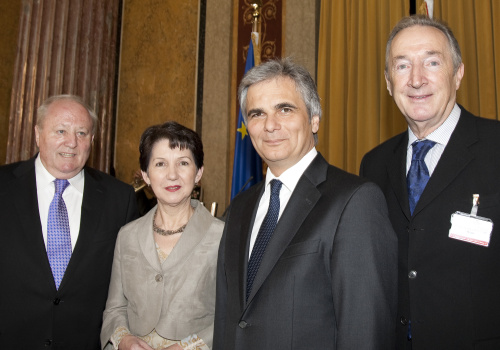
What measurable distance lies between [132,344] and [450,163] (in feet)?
4.78

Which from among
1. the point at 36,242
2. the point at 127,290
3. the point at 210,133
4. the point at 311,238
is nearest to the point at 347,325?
the point at 311,238

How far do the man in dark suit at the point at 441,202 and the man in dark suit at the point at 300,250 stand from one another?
30 centimetres

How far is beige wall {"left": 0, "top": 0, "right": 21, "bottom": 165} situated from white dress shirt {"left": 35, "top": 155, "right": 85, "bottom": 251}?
3737 millimetres

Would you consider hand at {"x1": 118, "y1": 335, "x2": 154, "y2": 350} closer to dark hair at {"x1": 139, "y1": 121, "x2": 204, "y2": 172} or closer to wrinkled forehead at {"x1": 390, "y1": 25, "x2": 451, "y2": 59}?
dark hair at {"x1": 139, "y1": 121, "x2": 204, "y2": 172}

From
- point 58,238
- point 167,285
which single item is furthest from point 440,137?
point 58,238

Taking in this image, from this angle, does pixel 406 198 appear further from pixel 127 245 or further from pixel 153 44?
pixel 153 44

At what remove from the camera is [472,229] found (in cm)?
155

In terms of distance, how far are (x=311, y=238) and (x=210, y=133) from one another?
4.51 m

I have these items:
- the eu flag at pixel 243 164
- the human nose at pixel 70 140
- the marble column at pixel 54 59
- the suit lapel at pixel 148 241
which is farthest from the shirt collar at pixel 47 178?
the marble column at pixel 54 59

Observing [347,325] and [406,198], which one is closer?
[347,325]

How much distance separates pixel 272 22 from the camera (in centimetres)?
550

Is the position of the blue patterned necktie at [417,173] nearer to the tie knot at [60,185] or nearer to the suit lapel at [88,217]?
the suit lapel at [88,217]

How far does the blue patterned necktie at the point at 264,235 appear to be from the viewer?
61.6 inches

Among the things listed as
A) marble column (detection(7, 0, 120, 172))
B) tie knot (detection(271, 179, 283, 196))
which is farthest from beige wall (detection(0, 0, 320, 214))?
tie knot (detection(271, 179, 283, 196))
